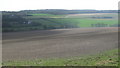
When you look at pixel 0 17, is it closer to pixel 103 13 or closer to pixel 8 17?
pixel 8 17

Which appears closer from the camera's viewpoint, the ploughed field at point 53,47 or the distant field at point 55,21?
the ploughed field at point 53,47

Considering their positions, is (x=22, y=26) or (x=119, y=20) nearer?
(x=22, y=26)

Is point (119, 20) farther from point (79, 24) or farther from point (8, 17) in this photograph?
point (8, 17)

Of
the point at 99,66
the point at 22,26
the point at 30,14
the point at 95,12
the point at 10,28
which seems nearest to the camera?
the point at 99,66

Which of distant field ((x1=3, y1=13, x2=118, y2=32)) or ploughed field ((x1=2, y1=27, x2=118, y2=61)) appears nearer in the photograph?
ploughed field ((x1=2, y1=27, x2=118, y2=61))

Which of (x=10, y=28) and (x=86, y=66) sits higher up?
(x=86, y=66)

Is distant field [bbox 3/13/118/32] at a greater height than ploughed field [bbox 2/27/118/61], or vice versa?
ploughed field [bbox 2/27/118/61]

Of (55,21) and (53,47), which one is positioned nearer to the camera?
(53,47)

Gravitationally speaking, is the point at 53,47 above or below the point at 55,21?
above

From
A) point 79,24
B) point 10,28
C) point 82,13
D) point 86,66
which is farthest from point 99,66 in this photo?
point 82,13

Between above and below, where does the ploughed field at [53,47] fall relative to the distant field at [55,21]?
above

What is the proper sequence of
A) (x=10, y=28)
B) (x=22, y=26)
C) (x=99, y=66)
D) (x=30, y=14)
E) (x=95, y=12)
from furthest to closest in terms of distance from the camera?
(x=95, y=12) < (x=30, y=14) < (x=22, y=26) < (x=10, y=28) < (x=99, y=66)
